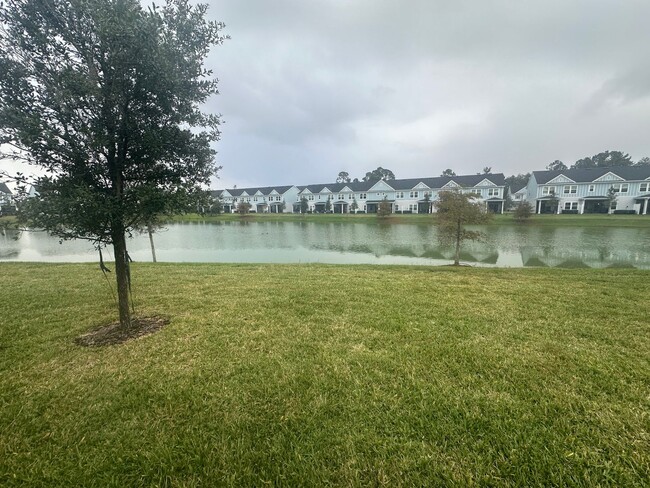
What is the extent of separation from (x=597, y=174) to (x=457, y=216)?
4815 centimetres

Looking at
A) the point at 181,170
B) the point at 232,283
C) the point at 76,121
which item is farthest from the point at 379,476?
the point at 232,283

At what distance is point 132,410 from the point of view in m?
2.97

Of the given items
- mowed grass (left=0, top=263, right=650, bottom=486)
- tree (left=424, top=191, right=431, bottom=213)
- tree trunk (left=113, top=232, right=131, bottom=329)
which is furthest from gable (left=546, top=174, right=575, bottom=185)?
tree trunk (left=113, top=232, right=131, bottom=329)

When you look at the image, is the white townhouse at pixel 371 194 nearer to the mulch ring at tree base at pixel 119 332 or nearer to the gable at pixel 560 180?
the gable at pixel 560 180

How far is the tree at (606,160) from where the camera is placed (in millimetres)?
73062

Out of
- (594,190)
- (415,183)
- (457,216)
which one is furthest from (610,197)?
(457,216)

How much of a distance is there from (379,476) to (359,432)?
1.38 feet

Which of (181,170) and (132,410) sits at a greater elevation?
(181,170)

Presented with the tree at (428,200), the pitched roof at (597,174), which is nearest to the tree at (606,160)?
the pitched roof at (597,174)

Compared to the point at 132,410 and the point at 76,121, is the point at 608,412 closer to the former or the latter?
the point at 132,410

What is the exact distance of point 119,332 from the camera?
15.9ft

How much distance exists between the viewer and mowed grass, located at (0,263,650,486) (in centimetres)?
230

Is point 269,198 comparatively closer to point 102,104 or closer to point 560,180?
point 560,180

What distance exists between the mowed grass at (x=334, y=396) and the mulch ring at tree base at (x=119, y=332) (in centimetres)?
23
